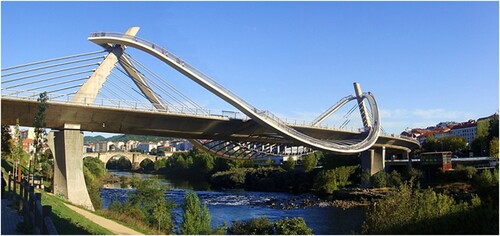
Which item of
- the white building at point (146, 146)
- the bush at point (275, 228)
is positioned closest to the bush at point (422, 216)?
the bush at point (275, 228)

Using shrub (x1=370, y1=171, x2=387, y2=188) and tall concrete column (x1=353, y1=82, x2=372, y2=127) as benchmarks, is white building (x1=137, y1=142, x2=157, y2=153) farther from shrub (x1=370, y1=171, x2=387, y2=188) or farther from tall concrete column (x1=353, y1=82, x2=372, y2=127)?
shrub (x1=370, y1=171, x2=387, y2=188)

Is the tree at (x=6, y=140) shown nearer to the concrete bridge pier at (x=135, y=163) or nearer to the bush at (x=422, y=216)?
the bush at (x=422, y=216)

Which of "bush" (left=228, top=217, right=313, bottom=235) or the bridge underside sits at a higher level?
the bridge underside

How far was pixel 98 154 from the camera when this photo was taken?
98.4 meters

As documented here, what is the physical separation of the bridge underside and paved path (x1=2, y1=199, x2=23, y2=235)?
10792 millimetres

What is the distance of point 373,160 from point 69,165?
3257 cm

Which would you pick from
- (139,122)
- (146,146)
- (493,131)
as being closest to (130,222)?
(139,122)

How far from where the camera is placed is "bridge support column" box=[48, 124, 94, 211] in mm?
25688

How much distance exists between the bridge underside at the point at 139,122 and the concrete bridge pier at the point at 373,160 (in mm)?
13845

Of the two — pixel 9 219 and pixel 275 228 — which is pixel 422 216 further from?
pixel 9 219

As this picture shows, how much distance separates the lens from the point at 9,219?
41.2 feet

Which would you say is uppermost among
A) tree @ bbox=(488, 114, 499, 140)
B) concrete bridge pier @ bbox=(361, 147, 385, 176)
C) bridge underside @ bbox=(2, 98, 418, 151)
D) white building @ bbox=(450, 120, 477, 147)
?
white building @ bbox=(450, 120, 477, 147)

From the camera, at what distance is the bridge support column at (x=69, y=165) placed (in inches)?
1011

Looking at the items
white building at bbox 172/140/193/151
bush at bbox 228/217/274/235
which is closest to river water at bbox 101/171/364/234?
bush at bbox 228/217/274/235
